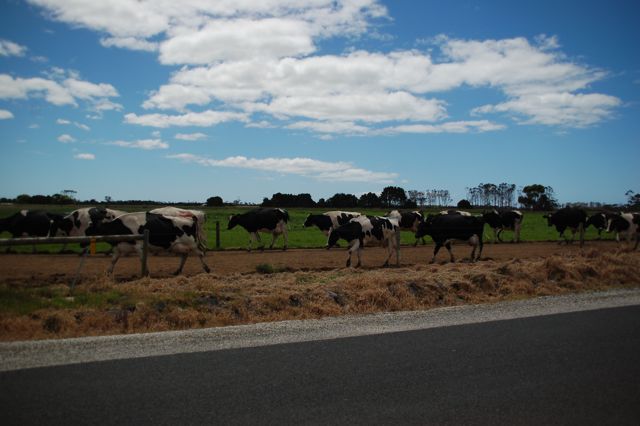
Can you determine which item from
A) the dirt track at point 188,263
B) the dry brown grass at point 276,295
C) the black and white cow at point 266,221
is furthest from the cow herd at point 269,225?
the dry brown grass at point 276,295

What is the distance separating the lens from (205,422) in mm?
4863

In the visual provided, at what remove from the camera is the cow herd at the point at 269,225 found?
16906mm

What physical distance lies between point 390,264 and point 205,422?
1563 cm

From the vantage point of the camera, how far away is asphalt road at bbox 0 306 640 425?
5023mm

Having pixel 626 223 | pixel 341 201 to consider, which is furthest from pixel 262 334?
pixel 341 201

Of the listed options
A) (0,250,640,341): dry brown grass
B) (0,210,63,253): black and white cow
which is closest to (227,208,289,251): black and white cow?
(0,210,63,253): black and white cow

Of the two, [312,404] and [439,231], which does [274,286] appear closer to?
[312,404]

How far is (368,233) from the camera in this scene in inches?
808

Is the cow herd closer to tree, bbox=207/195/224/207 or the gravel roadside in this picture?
the gravel roadside

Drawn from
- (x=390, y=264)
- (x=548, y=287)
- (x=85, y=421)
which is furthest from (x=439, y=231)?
(x=85, y=421)

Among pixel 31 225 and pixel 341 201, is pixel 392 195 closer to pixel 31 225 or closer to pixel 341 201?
pixel 341 201

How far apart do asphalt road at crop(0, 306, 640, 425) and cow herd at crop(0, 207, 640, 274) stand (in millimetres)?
9700

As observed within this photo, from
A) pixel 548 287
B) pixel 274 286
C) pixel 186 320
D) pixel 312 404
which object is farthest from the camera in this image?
pixel 548 287

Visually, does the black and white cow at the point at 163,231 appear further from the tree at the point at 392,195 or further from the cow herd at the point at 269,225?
the tree at the point at 392,195
